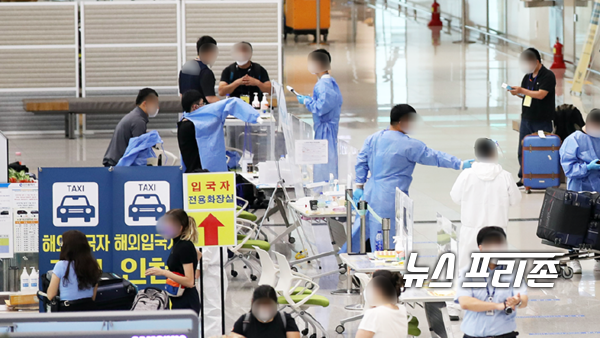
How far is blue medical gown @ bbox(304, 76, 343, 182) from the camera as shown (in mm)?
9430

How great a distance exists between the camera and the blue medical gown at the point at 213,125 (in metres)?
8.38

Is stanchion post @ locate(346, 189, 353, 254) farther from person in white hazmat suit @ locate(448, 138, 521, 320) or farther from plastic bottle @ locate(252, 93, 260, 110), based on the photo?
plastic bottle @ locate(252, 93, 260, 110)

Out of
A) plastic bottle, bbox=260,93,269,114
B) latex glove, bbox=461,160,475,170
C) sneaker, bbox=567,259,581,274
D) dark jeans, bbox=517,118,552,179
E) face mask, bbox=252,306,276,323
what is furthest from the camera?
plastic bottle, bbox=260,93,269,114

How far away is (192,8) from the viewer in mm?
15234

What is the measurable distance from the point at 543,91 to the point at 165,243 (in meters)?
6.61

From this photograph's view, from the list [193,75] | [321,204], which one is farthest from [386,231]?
[193,75]

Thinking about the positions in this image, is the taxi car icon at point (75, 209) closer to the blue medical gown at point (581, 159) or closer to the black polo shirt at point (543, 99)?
the blue medical gown at point (581, 159)

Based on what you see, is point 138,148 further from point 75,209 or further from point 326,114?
point 326,114

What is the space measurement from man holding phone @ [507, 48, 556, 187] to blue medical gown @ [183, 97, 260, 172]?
14.4 ft

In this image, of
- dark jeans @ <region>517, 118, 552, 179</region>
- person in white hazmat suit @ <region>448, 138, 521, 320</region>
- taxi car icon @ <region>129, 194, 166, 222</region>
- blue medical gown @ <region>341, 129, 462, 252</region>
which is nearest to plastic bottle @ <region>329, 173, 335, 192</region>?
blue medical gown @ <region>341, 129, 462, 252</region>

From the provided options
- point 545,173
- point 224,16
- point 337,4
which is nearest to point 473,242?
point 545,173

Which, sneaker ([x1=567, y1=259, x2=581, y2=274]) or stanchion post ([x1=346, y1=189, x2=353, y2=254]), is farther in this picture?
sneaker ([x1=567, y1=259, x2=581, y2=274])

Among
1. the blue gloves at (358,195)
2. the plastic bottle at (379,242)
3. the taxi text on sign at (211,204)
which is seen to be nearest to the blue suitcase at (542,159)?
the blue gloves at (358,195)

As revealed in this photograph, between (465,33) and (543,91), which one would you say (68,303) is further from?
(465,33)
